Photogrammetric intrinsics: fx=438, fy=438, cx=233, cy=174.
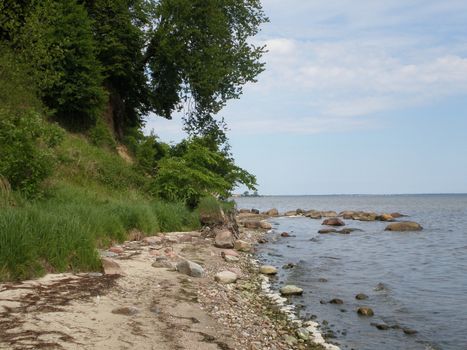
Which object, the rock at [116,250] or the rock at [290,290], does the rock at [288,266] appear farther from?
the rock at [116,250]

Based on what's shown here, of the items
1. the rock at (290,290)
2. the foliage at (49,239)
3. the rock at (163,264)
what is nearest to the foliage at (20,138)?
the foliage at (49,239)

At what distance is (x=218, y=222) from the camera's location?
2009cm

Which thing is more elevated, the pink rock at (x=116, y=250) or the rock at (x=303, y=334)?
the pink rock at (x=116, y=250)

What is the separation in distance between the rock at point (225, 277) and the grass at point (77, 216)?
307 centimetres

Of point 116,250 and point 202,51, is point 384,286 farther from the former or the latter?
point 202,51

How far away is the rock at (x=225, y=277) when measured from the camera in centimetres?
1063

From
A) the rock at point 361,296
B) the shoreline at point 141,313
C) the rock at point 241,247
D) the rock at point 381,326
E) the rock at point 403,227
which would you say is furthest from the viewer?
the rock at point 403,227

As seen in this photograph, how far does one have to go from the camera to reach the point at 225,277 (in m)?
10.8

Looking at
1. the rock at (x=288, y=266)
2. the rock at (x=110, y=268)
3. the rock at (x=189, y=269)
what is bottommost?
the rock at (x=288, y=266)

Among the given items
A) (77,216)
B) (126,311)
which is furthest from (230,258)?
(126,311)

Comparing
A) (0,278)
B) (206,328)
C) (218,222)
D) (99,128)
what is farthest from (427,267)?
(99,128)

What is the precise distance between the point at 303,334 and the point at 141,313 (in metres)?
2.99

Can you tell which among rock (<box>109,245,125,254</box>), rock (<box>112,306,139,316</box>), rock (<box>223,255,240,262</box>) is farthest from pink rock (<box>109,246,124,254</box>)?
rock (<box>112,306,139,316</box>)

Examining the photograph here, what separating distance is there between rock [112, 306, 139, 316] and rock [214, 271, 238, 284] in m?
4.37
